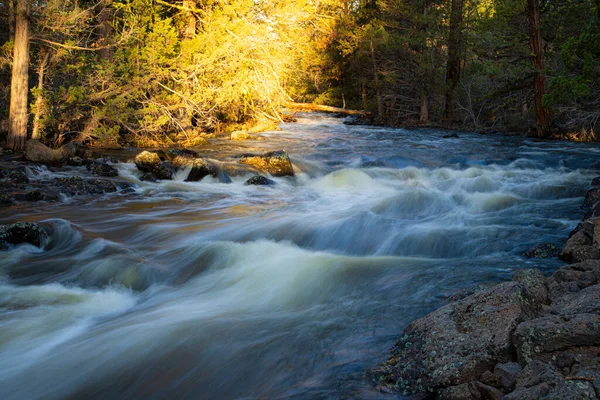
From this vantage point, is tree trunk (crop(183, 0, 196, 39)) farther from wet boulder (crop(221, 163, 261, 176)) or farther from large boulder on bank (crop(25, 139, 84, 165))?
wet boulder (crop(221, 163, 261, 176))

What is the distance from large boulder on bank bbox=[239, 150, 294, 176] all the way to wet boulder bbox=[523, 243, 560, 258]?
6.31 meters

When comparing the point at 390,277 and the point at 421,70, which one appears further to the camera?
the point at 421,70

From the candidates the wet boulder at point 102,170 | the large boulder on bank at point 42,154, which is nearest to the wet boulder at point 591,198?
the wet boulder at point 102,170

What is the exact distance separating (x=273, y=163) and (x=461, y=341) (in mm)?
8440

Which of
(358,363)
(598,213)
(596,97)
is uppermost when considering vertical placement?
(596,97)

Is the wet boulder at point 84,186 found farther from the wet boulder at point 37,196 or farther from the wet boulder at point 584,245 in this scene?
the wet boulder at point 584,245

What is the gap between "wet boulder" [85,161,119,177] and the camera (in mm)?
9914

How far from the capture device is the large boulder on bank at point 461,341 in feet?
8.39

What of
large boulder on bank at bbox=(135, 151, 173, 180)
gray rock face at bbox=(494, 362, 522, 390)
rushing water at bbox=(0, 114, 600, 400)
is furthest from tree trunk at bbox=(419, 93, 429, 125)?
gray rock face at bbox=(494, 362, 522, 390)

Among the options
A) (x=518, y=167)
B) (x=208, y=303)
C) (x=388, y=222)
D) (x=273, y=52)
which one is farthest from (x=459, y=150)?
(x=208, y=303)

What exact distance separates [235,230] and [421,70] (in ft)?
55.0

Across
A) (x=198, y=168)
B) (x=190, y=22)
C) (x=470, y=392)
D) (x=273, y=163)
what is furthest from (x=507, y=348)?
(x=190, y=22)

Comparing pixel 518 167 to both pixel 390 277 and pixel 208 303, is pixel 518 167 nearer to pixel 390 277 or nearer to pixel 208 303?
pixel 390 277

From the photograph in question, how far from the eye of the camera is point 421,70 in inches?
832
